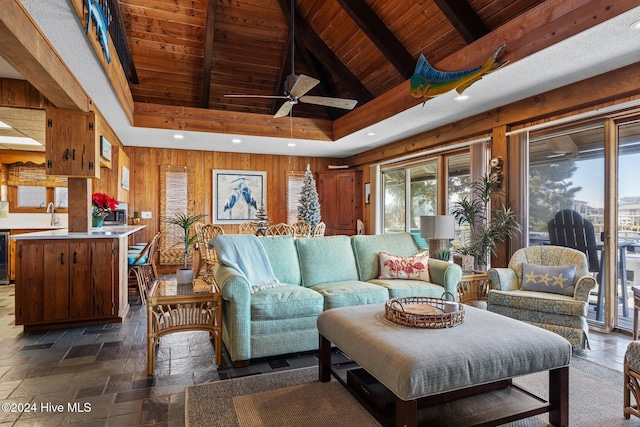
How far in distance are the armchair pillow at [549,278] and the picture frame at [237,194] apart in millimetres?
4966

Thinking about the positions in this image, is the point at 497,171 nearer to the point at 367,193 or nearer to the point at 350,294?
the point at 350,294

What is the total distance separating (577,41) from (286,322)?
303cm

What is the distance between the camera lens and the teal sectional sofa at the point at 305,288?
2.80 meters

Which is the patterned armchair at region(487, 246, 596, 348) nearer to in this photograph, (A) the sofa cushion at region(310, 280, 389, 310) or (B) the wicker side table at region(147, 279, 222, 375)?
(A) the sofa cushion at region(310, 280, 389, 310)

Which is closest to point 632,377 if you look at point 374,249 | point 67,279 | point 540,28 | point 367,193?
point 374,249

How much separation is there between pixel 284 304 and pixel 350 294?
60cm

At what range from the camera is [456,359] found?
1.70m

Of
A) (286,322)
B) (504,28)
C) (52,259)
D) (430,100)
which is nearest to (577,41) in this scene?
(504,28)

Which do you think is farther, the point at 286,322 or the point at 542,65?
the point at 542,65

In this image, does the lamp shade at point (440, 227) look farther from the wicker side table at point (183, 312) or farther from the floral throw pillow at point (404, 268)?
the wicker side table at point (183, 312)

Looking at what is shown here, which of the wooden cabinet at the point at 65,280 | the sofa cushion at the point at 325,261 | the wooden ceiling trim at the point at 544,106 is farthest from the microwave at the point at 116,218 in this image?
the wooden ceiling trim at the point at 544,106

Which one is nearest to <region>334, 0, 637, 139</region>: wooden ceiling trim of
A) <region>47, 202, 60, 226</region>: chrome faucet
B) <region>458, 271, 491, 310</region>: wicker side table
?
<region>458, 271, 491, 310</region>: wicker side table

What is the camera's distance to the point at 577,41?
2.70 metres

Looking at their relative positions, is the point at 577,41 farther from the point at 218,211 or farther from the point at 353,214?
the point at 218,211
